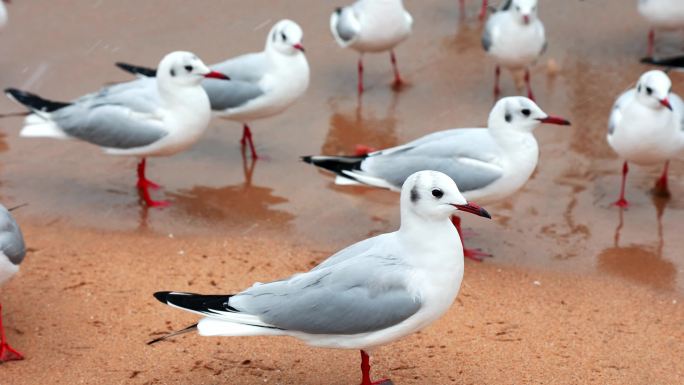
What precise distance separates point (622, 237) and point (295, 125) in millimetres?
3093

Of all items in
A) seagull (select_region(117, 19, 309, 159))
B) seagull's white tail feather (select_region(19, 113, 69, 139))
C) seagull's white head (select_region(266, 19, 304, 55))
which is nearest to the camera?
seagull's white tail feather (select_region(19, 113, 69, 139))

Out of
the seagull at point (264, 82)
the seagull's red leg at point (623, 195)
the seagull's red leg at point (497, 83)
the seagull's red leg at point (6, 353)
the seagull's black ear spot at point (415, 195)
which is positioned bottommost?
the seagull's red leg at point (6, 353)

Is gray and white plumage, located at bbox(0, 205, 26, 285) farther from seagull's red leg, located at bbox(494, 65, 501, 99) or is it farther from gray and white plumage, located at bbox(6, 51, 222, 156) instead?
seagull's red leg, located at bbox(494, 65, 501, 99)

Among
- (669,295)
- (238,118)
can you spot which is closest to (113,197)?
(238,118)

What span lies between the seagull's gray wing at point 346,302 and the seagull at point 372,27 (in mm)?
4939

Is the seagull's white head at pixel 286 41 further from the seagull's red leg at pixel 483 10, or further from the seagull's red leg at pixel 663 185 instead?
the seagull's red leg at pixel 483 10

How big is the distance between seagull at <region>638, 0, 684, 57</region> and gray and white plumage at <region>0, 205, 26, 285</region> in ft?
21.5

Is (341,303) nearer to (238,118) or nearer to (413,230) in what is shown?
(413,230)

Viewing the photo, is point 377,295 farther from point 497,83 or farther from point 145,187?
point 497,83

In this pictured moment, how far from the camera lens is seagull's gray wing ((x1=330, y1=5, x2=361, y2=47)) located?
382 inches

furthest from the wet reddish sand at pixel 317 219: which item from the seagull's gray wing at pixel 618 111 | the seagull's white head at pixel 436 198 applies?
the seagull's white head at pixel 436 198

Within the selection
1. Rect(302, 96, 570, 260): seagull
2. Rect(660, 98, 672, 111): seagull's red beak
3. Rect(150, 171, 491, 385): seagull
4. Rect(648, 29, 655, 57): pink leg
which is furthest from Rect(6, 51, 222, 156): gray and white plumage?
Rect(648, 29, 655, 57): pink leg

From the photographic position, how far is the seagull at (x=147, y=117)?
25.0ft

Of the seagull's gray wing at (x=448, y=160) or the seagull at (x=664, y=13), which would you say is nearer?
the seagull's gray wing at (x=448, y=160)
